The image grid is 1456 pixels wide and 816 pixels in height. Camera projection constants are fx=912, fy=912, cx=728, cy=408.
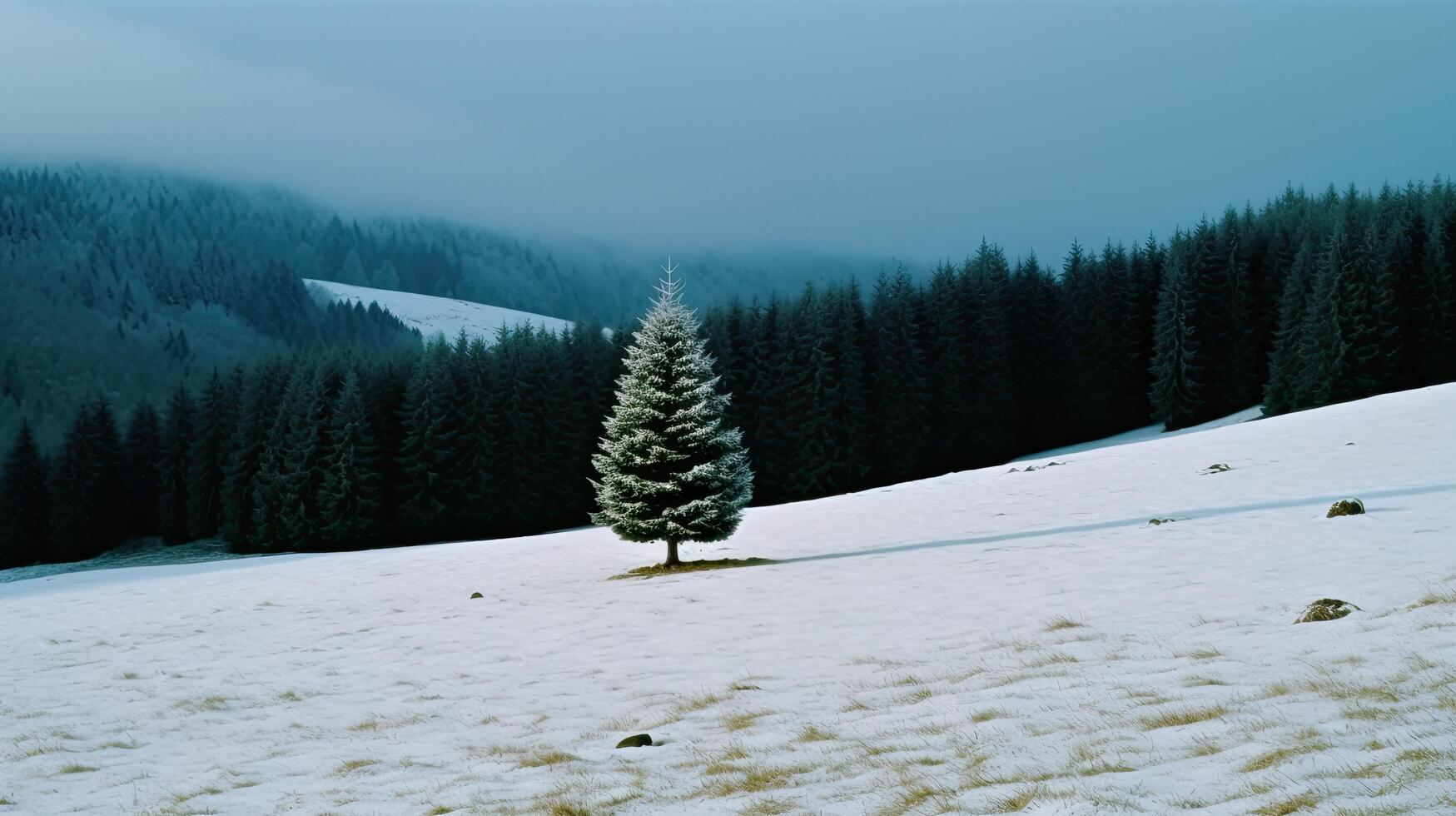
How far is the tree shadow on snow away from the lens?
18406 millimetres

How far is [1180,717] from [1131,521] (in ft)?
45.3

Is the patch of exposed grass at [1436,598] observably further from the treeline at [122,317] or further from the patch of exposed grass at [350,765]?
the treeline at [122,317]

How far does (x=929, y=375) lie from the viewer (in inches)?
2586

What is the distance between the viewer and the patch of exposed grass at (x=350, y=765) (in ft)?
26.6

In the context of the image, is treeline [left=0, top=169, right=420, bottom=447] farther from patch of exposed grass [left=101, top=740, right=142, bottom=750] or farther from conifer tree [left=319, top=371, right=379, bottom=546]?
patch of exposed grass [left=101, top=740, right=142, bottom=750]

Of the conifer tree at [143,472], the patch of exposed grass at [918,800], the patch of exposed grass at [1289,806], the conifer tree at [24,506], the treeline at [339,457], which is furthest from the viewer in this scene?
the conifer tree at [143,472]

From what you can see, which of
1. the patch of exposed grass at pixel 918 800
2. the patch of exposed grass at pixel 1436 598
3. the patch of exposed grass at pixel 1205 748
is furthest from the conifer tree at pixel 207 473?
the patch of exposed grass at pixel 1205 748

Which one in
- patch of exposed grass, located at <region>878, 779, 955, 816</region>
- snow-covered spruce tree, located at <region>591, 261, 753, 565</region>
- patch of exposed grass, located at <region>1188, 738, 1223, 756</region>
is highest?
snow-covered spruce tree, located at <region>591, 261, 753, 565</region>

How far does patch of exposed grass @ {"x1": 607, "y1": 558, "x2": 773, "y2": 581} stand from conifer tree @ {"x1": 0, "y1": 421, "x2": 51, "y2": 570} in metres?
64.0

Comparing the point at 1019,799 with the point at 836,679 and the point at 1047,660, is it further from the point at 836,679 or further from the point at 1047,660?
the point at 836,679

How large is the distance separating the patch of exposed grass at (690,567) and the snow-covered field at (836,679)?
84 cm

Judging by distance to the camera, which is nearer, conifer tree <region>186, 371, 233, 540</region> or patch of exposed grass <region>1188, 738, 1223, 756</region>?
patch of exposed grass <region>1188, 738, 1223, 756</region>

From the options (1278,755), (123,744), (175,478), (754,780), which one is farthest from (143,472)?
(1278,755)

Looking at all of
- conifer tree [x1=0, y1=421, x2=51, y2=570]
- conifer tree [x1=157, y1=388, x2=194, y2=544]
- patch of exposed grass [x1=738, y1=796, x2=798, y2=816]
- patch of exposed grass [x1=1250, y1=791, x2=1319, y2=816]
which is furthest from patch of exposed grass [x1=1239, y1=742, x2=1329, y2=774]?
conifer tree [x1=0, y1=421, x2=51, y2=570]
